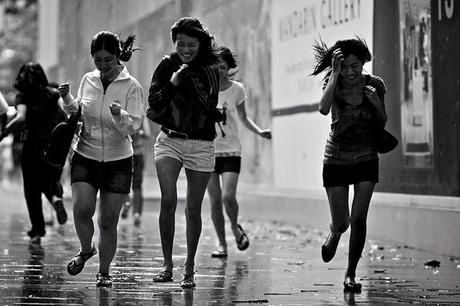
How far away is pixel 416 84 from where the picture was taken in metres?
12.7

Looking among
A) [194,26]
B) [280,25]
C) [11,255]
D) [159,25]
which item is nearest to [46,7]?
[159,25]

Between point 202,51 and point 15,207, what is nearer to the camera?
point 202,51

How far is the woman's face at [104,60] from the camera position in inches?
329

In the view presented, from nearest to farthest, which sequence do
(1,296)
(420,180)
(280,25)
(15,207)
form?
(1,296)
(420,180)
(280,25)
(15,207)

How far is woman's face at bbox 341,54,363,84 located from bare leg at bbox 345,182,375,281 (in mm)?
751

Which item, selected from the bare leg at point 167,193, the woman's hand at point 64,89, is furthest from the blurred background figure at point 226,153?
the woman's hand at point 64,89

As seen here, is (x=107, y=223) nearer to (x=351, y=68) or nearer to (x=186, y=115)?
(x=186, y=115)

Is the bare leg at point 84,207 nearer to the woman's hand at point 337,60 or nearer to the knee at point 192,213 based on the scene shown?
the knee at point 192,213

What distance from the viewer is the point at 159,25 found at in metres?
25.1

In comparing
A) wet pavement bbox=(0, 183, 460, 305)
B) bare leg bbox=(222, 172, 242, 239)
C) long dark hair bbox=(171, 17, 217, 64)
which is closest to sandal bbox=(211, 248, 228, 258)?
wet pavement bbox=(0, 183, 460, 305)

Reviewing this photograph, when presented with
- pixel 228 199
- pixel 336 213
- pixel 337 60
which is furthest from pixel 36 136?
pixel 337 60

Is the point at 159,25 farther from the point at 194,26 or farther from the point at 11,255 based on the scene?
the point at 194,26

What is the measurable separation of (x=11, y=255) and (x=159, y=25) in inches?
564

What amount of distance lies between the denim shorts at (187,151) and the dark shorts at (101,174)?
33cm
